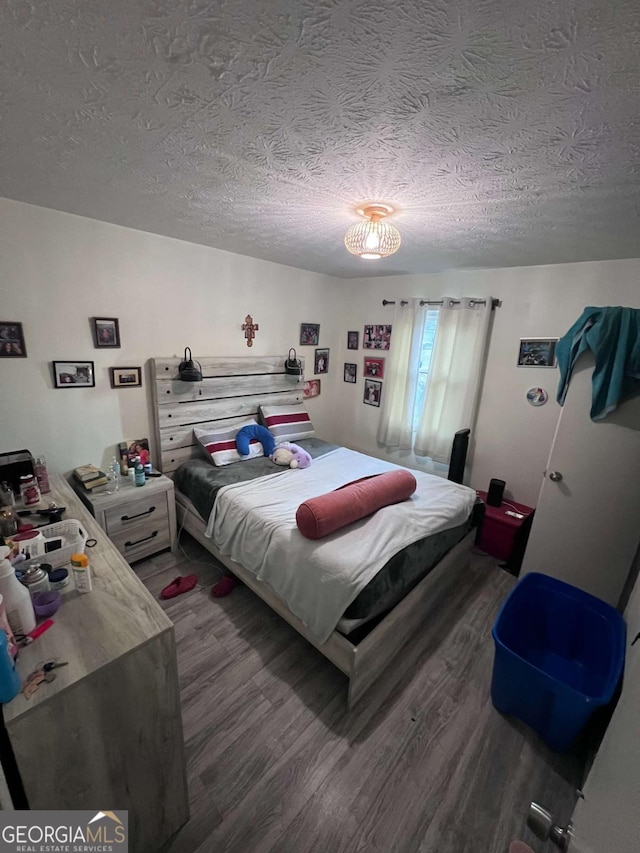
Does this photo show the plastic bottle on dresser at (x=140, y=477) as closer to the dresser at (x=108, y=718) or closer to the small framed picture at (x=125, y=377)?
the small framed picture at (x=125, y=377)

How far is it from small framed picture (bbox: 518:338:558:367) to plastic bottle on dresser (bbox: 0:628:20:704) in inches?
132

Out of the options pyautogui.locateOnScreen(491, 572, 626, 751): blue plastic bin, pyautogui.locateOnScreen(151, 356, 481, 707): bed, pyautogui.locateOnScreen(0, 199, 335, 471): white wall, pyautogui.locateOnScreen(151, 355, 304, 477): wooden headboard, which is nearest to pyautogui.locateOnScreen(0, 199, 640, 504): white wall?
pyautogui.locateOnScreen(0, 199, 335, 471): white wall

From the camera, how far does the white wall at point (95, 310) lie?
1.98 metres

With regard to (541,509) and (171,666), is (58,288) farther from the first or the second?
(541,509)

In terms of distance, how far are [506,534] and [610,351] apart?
4.93 feet

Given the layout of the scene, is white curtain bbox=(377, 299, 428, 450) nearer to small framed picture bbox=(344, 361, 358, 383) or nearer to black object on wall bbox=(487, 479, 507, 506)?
small framed picture bbox=(344, 361, 358, 383)

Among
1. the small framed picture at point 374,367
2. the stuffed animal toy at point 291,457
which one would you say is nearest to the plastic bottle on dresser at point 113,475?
the stuffed animal toy at point 291,457

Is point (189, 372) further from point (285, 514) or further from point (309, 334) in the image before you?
point (309, 334)

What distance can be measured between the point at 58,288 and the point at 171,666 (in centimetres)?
226

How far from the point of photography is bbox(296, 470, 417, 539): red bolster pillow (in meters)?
1.74

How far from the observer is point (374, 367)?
150 inches

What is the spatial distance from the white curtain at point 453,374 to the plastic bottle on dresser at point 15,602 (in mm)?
3136

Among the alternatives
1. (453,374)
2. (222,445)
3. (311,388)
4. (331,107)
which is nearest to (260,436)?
(222,445)

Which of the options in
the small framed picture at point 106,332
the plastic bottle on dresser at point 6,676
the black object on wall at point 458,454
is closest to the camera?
the plastic bottle on dresser at point 6,676
